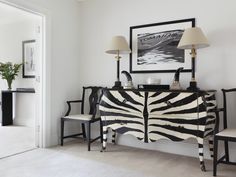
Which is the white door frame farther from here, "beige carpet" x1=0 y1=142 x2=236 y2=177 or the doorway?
the doorway

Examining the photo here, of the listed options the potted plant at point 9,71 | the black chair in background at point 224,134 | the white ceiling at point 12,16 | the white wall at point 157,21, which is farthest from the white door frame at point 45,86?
the black chair in background at point 224,134

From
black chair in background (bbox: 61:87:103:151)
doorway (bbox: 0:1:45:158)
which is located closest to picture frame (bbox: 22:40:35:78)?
doorway (bbox: 0:1:45:158)

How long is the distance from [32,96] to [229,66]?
4128mm

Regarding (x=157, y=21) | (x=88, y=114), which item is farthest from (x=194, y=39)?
(x=88, y=114)

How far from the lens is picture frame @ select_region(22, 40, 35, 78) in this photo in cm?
531

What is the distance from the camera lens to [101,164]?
275cm

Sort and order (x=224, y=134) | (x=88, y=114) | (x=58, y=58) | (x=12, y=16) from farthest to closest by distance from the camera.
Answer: (x=12, y=16) → (x=88, y=114) → (x=58, y=58) → (x=224, y=134)

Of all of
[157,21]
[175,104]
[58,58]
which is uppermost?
[157,21]

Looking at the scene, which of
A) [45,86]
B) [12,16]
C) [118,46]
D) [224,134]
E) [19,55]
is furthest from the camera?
[19,55]

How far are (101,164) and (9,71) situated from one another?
3.61m

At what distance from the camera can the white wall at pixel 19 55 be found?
210 inches

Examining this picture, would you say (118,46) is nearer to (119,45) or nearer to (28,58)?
(119,45)

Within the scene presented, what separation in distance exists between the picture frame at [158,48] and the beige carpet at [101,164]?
3.89ft

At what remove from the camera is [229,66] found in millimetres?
2877
